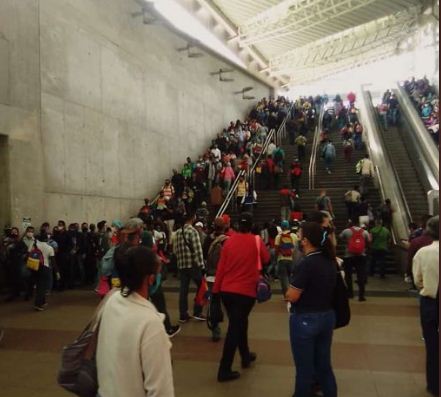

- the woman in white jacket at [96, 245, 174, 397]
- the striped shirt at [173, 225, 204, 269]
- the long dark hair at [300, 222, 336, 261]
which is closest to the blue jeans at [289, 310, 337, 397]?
the long dark hair at [300, 222, 336, 261]

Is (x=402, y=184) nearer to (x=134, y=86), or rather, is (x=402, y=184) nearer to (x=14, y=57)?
(x=134, y=86)

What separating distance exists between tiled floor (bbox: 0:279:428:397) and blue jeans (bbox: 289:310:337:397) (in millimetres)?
981

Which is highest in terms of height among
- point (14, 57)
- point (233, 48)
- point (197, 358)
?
point (233, 48)

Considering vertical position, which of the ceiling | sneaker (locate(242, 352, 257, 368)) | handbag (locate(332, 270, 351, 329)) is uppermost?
the ceiling

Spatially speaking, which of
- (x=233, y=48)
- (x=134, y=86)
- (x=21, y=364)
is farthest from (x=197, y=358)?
(x=233, y=48)

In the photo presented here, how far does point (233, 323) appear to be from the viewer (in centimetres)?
503

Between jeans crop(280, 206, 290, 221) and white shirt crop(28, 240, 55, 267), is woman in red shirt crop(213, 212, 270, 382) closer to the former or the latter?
white shirt crop(28, 240, 55, 267)

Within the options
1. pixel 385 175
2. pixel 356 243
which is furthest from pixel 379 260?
pixel 385 175

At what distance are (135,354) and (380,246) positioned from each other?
11197 millimetres

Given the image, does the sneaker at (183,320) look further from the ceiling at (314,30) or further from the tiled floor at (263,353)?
→ the ceiling at (314,30)

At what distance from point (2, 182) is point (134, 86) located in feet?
24.5

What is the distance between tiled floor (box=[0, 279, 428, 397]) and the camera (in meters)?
4.82

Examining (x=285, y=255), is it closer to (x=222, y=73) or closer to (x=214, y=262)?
(x=214, y=262)

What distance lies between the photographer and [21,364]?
18.5ft
